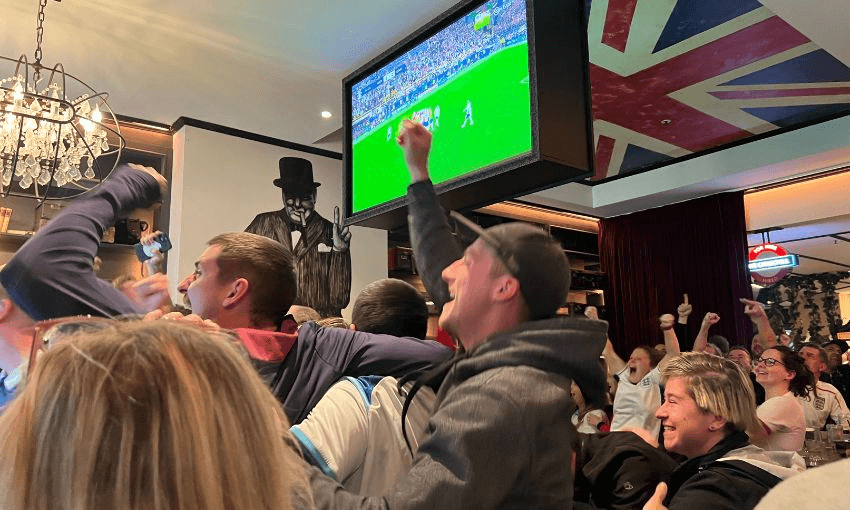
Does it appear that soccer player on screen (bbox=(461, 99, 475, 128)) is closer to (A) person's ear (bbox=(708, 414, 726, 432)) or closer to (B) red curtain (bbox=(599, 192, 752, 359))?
(A) person's ear (bbox=(708, 414, 726, 432))

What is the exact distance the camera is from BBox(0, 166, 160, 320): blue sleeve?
4.42 feet

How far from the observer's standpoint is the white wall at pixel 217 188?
4910mm

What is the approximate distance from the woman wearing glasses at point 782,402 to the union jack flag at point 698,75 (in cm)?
220

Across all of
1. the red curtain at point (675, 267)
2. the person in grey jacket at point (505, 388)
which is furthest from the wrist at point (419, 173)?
the red curtain at point (675, 267)

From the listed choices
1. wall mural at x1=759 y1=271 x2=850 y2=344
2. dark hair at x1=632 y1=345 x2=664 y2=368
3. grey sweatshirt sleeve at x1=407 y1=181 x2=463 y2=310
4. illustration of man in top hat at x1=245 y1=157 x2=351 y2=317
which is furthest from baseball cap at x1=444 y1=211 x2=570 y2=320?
wall mural at x1=759 y1=271 x2=850 y2=344

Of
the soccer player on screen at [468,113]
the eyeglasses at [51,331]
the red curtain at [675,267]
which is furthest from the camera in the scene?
the red curtain at [675,267]

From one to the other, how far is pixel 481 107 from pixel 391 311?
1129 millimetres

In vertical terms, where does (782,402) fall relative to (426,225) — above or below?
below

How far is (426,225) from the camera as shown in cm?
181

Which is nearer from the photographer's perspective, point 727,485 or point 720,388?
point 727,485

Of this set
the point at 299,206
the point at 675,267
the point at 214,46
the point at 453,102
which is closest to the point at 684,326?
the point at 675,267

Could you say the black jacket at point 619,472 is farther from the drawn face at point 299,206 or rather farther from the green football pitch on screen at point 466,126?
the drawn face at point 299,206

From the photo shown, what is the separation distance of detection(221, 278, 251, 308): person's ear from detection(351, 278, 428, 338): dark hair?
302 millimetres

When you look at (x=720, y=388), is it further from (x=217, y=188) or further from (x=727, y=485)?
(x=217, y=188)
